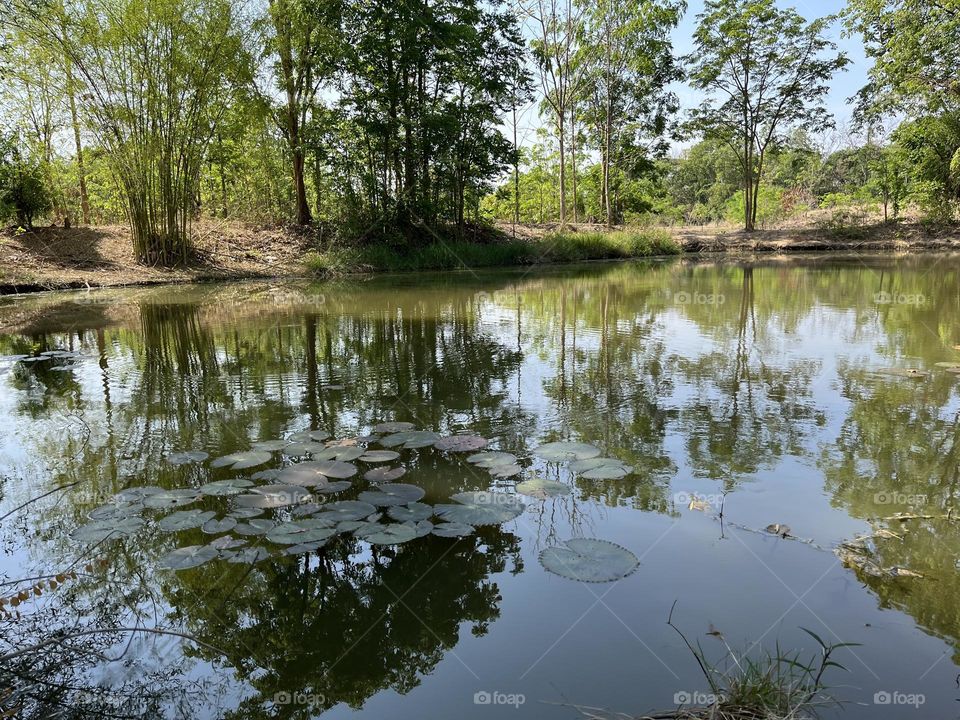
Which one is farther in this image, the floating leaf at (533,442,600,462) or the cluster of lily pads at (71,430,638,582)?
the floating leaf at (533,442,600,462)

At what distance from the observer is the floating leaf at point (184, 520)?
270 cm

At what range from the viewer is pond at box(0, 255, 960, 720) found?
191 centimetres

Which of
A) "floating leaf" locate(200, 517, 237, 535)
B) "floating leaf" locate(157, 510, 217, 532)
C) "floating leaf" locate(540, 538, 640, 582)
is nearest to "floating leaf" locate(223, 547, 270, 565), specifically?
"floating leaf" locate(200, 517, 237, 535)

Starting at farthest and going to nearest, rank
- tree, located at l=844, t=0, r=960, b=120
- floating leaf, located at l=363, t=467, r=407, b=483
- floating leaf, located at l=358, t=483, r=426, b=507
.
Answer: tree, located at l=844, t=0, r=960, b=120
floating leaf, located at l=363, t=467, r=407, b=483
floating leaf, located at l=358, t=483, r=426, b=507

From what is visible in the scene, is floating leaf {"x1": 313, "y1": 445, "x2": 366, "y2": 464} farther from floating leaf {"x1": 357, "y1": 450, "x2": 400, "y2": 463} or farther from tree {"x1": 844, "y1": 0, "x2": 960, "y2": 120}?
tree {"x1": 844, "y1": 0, "x2": 960, "y2": 120}

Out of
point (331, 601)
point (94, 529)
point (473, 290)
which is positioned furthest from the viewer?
point (473, 290)

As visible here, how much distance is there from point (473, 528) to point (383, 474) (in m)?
0.68

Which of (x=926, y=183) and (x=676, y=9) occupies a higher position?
(x=676, y=9)

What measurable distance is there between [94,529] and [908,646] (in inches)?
118

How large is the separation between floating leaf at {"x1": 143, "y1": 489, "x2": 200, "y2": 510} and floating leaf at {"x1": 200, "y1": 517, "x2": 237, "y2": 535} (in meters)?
0.26

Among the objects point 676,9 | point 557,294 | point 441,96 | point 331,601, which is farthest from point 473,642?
point 676,9

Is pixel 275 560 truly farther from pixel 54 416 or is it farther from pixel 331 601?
pixel 54 416

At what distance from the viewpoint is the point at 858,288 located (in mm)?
11312

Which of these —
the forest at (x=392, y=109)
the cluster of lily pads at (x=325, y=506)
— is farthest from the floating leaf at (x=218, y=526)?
the forest at (x=392, y=109)
